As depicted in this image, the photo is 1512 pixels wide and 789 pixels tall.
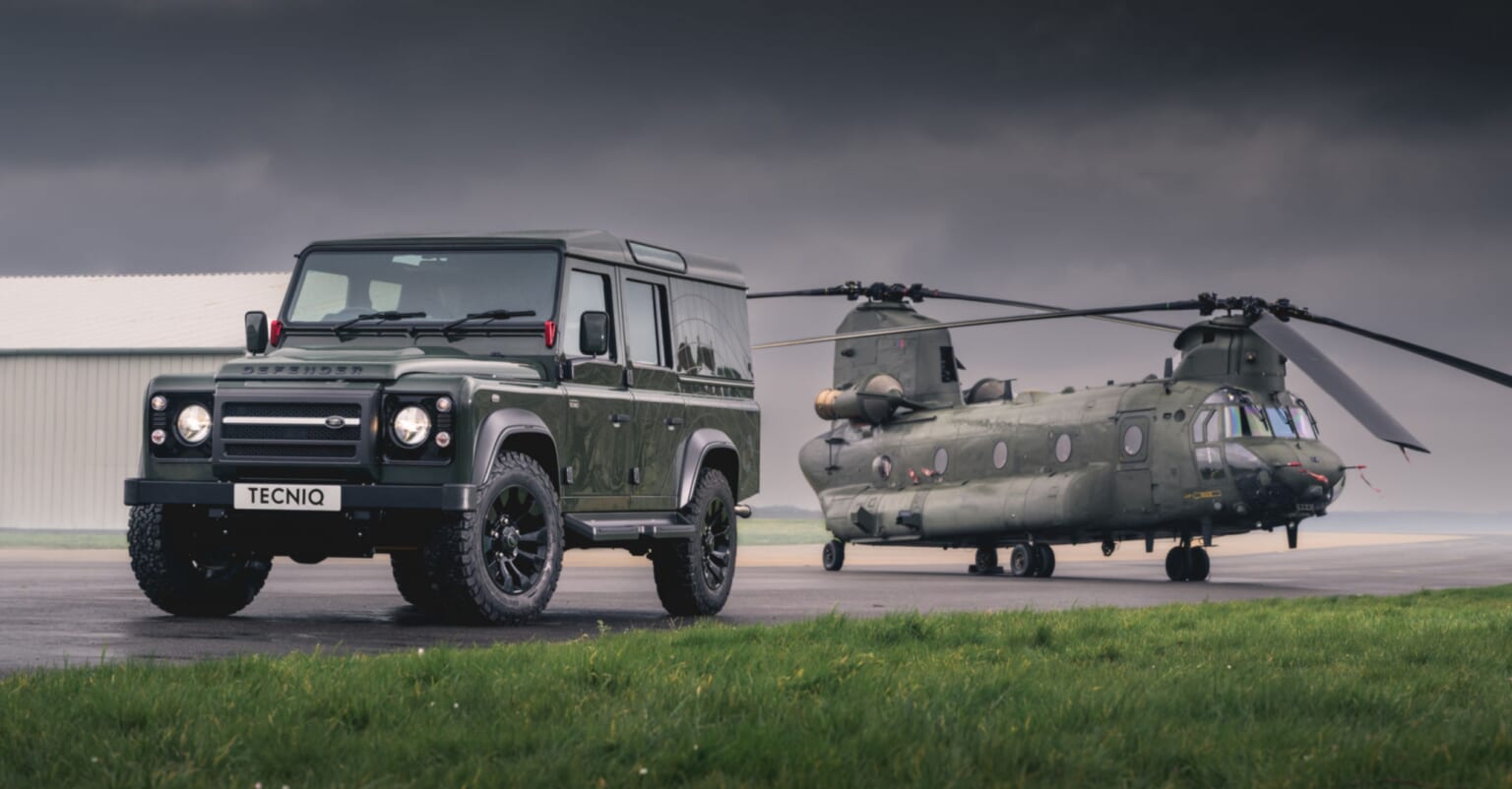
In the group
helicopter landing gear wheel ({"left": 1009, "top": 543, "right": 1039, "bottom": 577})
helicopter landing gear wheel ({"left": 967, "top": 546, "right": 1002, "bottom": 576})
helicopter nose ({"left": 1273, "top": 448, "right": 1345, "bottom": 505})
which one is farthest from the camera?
helicopter landing gear wheel ({"left": 967, "top": 546, "right": 1002, "bottom": 576})

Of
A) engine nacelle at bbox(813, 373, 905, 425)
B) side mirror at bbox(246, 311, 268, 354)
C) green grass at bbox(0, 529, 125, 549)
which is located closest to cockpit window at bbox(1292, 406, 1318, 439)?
engine nacelle at bbox(813, 373, 905, 425)

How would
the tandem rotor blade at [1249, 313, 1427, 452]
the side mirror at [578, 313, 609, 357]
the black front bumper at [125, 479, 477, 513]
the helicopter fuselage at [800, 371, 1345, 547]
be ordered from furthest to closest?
the helicopter fuselage at [800, 371, 1345, 547] → the tandem rotor blade at [1249, 313, 1427, 452] → the side mirror at [578, 313, 609, 357] → the black front bumper at [125, 479, 477, 513]

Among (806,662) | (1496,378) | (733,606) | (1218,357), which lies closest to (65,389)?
(1218,357)

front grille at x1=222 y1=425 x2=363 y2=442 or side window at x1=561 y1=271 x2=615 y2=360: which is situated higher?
side window at x1=561 y1=271 x2=615 y2=360

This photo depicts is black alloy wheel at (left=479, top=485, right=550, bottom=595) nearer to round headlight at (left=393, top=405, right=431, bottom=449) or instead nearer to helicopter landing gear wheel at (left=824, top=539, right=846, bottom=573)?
round headlight at (left=393, top=405, right=431, bottom=449)

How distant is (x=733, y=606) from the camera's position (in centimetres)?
→ 1452

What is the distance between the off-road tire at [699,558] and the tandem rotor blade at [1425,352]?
27.1ft

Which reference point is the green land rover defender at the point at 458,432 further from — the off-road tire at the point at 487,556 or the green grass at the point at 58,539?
the green grass at the point at 58,539

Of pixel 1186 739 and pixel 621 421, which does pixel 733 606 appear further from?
pixel 1186 739

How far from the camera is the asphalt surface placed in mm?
9359

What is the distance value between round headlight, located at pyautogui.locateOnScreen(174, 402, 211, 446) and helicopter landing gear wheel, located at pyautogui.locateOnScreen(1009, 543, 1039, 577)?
18.5 meters

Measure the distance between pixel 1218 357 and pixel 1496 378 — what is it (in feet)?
29.1

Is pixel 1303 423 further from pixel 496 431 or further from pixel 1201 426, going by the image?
pixel 496 431

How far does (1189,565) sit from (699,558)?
1443 cm
